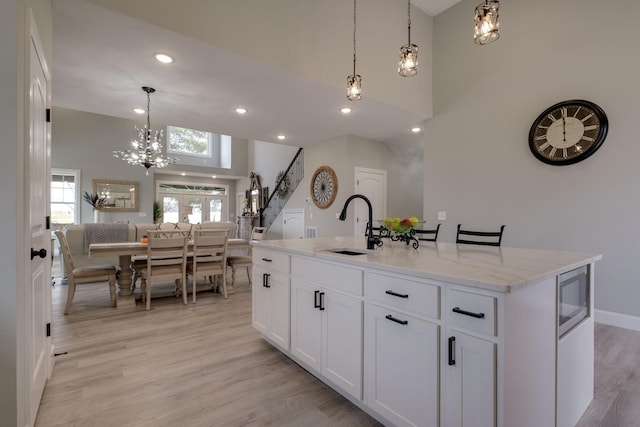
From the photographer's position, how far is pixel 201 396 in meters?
1.95

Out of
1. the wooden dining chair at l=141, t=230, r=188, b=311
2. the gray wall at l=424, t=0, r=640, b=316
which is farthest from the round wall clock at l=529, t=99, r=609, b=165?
the wooden dining chair at l=141, t=230, r=188, b=311

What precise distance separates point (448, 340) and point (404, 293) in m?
0.27

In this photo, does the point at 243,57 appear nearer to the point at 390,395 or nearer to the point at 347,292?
the point at 347,292

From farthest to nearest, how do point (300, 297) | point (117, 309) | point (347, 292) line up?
point (117, 309), point (300, 297), point (347, 292)

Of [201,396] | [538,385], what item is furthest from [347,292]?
[201,396]

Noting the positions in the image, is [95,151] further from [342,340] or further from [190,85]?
[342,340]

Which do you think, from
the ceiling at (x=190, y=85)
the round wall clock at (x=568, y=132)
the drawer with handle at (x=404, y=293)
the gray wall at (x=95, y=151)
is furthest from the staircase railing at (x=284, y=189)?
the drawer with handle at (x=404, y=293)

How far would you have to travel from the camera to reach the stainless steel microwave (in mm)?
1492

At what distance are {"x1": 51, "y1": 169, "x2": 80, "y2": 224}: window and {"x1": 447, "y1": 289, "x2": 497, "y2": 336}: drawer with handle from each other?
35.2 feet

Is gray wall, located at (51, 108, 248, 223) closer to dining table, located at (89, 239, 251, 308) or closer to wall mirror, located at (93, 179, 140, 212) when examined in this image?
wall mirror, located at (93, 179, 140, 212)

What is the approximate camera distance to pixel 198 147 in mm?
11695

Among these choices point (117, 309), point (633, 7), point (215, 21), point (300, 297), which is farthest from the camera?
point (117, 309)

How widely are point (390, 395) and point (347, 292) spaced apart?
0.55m

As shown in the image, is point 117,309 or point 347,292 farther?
point 117,309
